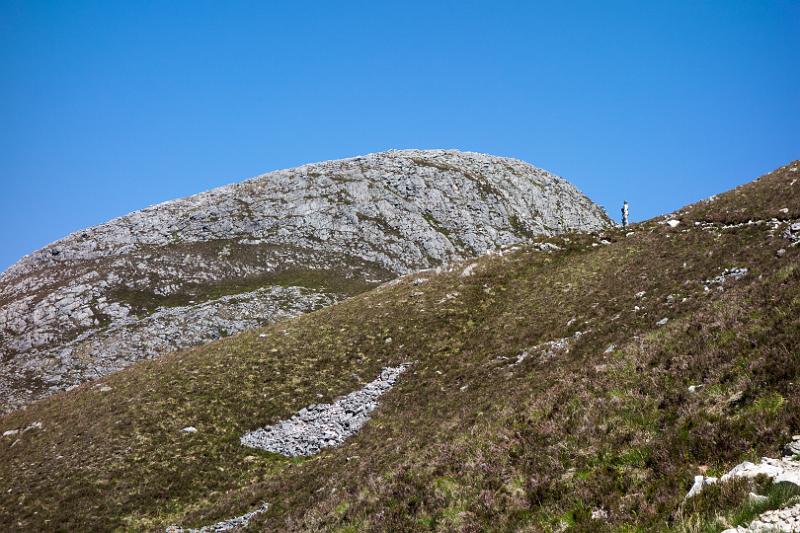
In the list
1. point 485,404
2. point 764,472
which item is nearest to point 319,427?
point 485,404

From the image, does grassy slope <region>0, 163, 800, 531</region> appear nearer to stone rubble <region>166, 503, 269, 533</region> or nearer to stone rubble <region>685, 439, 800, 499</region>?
stone rubble <region>685, 439, 800, 499</region>

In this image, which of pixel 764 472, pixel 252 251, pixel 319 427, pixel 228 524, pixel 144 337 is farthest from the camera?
pixel 252 251

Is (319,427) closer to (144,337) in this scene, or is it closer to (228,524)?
(228,524)

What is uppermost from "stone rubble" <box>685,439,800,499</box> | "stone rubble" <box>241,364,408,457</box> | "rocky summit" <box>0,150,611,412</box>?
"rocky summit" <box>0,150,611,412</box>

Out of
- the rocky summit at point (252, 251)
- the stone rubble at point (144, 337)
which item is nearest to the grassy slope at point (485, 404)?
the stone rubble at point (144, 337)

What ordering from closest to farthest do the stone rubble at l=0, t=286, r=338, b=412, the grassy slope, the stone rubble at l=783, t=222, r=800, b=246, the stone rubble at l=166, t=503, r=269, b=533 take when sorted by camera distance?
1. the grassy slope
2. the stone rubble at l=166, t=503, r=269, b=533
3. the stone rubble at l=783, t=222, r=800, b=246
4. the stone rubble at l=0, t=286, r=338, b=412

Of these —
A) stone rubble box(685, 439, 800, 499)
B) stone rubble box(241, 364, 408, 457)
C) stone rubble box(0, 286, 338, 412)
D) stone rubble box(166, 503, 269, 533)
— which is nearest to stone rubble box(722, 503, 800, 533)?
stone rubble box(685, 439, 800, 499)

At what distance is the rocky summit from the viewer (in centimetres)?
7425

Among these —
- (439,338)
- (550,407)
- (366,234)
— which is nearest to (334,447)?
(439,338)

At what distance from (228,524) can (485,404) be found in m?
11.9

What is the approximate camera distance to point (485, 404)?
21.5 m

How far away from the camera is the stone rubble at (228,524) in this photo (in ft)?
66.0

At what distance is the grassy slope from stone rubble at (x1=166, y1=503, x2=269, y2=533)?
533mm

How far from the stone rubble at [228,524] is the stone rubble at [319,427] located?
19.6ft
